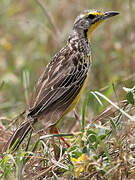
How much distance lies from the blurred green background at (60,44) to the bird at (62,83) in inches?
76.6

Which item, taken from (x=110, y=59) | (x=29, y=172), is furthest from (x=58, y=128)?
(x=110, y=59)

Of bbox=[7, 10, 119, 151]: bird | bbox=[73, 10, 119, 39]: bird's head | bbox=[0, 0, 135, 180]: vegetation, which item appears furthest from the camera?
bbox=[73, 10, 119, 39]: bird's head

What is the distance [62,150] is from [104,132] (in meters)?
0.71

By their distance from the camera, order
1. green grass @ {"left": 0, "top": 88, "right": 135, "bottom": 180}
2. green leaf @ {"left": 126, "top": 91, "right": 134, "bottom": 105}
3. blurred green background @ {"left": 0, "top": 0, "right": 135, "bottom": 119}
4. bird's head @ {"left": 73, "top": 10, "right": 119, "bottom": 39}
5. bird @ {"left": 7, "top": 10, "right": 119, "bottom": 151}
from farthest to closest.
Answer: blurred green background @ {"left": 0, "top": 0, "right": 135, "bottom": 119}
bird's head @ {"left": 73, "top": 10, "right": 119, "bottom": 39}
bird @ {"left": 7, "top": 10, "right": 119, "bottom": 151}
green leaf @ {"left": 126, "top": 91, "right": 134, "bottom": 105}
green grass @ {"left": 0, "top": 88, "right": 135, "bottom": 180}

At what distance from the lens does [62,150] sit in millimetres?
4434

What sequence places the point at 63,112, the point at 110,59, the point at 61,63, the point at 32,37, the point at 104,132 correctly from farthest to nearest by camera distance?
the point at 32,37
the point at 110,59
the point at 61,63
the point at 63,112
the point at 104,132

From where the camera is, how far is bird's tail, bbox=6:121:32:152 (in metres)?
4.39

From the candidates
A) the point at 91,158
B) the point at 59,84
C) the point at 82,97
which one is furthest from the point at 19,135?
the point at 82,97

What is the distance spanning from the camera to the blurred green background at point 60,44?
26.5 feet

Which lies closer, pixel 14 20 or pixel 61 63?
pixel 61 63

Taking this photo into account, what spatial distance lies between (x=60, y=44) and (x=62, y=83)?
102 inches

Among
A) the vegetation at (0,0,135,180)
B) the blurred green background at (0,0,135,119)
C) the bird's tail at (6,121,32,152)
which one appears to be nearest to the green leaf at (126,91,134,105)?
the vegetation at (0,0,135,180)

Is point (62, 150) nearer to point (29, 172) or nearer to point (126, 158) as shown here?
point (29, 172)

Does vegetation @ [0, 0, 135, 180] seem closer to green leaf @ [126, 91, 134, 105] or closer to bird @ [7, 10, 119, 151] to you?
green leaf @ [126, 91, 134, 105]
